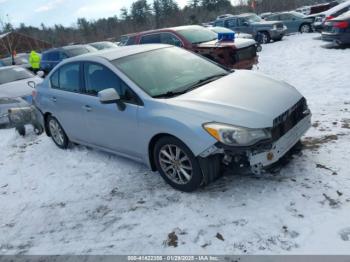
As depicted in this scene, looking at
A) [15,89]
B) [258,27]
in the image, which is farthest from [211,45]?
[258,27]

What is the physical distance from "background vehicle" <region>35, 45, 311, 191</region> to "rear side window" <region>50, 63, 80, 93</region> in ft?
0.06

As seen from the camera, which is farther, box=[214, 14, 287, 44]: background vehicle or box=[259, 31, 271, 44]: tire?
box=[259, 31, 271, 44]: tire

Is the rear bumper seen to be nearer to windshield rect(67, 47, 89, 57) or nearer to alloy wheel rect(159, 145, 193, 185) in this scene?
alloy wheel rect(159, 145, 193, 185)

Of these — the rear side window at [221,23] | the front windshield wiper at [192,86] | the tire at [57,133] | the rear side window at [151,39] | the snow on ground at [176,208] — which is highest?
the rear side window at [221,23]

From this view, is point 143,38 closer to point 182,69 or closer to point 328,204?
point 182,69

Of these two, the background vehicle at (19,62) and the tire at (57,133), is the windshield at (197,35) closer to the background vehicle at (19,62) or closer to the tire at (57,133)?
the tire at (57,133)

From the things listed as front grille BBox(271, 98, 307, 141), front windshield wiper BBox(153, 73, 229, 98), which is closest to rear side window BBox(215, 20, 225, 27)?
front windshield wiper BBox(153, 73, 229, 98)

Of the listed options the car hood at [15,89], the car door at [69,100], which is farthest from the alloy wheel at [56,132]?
the car hood at [15,89]

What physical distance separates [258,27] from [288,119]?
16.7 m

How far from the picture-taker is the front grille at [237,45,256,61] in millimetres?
9633

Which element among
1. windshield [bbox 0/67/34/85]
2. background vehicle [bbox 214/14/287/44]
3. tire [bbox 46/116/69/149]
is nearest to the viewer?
tire [bbox 46/116/69/149]

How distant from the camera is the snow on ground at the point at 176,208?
3.30 metres

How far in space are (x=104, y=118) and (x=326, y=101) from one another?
4.47 meters

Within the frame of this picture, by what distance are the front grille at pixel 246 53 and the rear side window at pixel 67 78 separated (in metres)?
5.37
